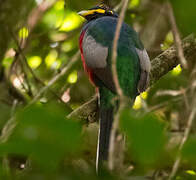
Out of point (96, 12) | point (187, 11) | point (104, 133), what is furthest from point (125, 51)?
point (187, 11)

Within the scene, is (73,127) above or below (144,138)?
above

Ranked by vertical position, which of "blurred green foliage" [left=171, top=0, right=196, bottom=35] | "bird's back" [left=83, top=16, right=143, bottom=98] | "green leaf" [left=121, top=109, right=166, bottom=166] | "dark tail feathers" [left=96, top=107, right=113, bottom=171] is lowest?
"dark tail feathers" [left=96, top=107, right=113, bottom=171]

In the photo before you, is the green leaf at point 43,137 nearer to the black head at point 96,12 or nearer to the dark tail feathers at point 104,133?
the dark tail feathers at point 104,133

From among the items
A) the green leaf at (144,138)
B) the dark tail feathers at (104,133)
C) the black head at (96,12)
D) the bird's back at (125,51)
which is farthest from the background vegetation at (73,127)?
the bird's back at (125,51)

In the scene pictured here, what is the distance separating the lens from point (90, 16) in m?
4.50

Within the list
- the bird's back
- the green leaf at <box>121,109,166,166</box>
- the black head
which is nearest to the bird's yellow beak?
the black head

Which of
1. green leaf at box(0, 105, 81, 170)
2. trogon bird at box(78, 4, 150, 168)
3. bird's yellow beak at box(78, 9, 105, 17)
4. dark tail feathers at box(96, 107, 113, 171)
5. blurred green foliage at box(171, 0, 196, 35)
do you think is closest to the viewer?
green leaf at box(0, 105, 81, 170)

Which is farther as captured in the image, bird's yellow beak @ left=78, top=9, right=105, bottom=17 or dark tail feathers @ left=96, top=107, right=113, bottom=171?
bird's yellow beak @ left=78, top=9, right=105, bottom=17

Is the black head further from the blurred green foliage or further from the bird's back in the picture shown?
the blurred green foliage

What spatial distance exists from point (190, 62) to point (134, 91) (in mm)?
2124

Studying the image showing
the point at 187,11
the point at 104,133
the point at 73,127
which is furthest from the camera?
the point at 104,133

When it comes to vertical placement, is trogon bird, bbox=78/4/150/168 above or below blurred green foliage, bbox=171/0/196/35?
below

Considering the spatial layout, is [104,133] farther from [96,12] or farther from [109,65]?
[96,12]

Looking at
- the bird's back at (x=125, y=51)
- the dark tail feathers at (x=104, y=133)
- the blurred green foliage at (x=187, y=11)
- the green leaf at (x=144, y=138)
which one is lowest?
the dark tail feathers at (x=104, y=133)
